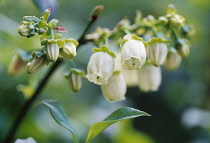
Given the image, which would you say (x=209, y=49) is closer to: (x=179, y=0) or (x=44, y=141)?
(x=179, y=0)

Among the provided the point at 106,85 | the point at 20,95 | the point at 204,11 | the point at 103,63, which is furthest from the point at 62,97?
the point at 204,11

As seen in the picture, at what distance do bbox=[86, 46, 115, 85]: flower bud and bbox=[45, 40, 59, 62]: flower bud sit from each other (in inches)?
6.7

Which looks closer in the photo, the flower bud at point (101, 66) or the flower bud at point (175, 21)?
the flower bud at point (101, 66)

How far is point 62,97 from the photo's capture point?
2.50 metres

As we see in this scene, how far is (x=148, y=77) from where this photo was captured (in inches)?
64.4

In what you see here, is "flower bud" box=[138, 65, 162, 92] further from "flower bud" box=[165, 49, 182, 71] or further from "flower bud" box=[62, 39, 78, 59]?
"flower bud" box=[62, 39, 78, 59]

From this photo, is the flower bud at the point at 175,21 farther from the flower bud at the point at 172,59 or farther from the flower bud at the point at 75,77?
the flower bud at the point at 75,77

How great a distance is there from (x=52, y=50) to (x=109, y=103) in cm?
134

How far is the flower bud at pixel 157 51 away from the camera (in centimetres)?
144

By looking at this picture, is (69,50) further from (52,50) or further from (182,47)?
(182,47)

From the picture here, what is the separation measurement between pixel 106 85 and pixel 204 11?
188 centimetres

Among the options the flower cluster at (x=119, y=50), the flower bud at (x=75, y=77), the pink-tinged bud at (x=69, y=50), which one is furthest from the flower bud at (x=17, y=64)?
the pink-tinged bud at (x=69, y=50)

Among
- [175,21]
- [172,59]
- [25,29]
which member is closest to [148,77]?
[172,59]

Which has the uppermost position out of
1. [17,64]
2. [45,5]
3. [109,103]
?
[45,5]
